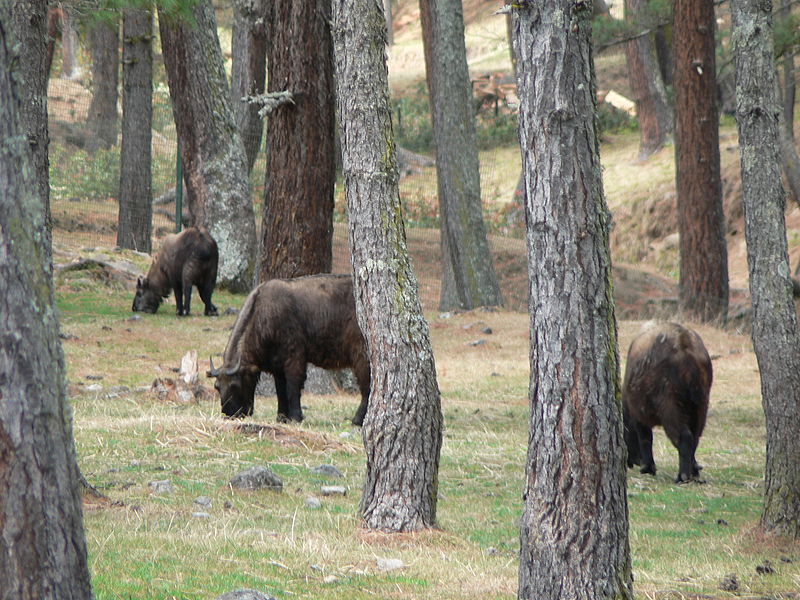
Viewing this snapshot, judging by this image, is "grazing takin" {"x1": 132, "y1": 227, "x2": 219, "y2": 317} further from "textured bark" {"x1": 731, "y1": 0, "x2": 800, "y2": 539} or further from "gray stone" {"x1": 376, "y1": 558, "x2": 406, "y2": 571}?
"gray stone" {"x1": 376, "y1": 558, "x2": 406, "y2": 571}

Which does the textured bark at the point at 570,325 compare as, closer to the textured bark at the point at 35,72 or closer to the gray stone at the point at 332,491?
the gray stone at the point at 332,491

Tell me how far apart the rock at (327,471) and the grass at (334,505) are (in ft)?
0.35

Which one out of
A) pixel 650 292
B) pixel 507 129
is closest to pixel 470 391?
pixel 650 292

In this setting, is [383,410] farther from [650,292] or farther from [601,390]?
[650,292]

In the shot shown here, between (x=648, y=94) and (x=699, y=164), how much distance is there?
16.1 meters

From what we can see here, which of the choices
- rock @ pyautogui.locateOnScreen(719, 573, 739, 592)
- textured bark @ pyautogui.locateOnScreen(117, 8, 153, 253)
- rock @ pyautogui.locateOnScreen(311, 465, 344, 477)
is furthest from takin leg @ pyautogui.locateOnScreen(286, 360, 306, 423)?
textured bark @ pyautogui.locateOnScreen(117, 8, 153, 253)

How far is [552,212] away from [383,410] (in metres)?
2.45

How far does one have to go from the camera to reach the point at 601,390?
15.3 ft

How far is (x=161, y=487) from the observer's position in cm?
723

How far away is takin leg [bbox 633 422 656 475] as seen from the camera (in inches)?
382

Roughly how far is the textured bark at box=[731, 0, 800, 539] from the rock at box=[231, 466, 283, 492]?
3386mm

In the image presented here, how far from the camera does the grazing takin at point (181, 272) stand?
17484 mm

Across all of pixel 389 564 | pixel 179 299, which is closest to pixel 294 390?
pixel 389 564

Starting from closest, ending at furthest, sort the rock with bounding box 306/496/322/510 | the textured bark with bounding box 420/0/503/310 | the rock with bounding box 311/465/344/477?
the rock with bounding box 306/496/322/510 < the rock with bounding box 311/465/344/477 < the textured bark with bounding box 420/0/503/310
